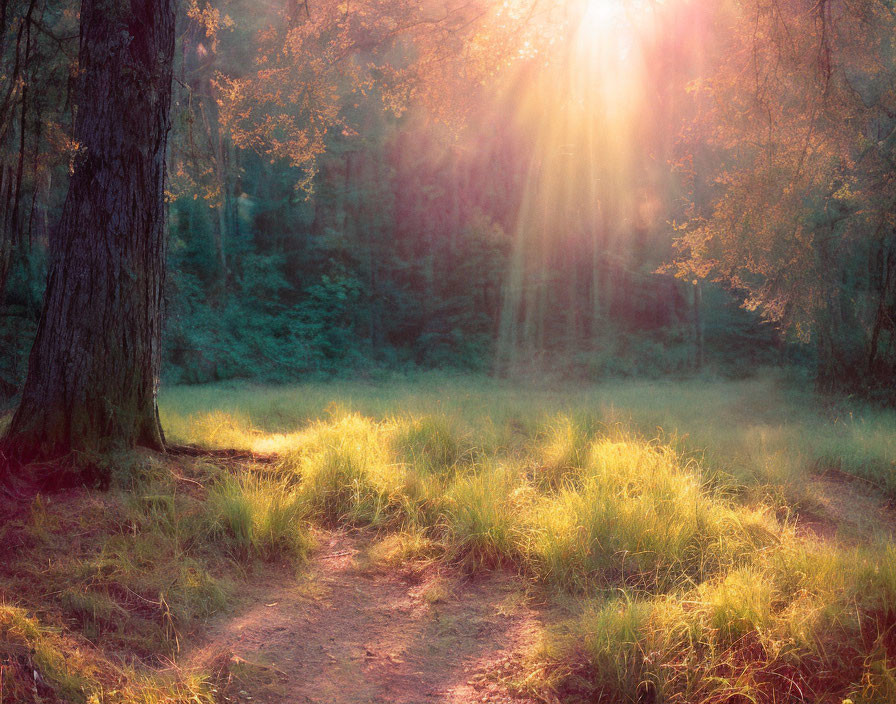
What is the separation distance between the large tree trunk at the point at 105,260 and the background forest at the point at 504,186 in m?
0.35

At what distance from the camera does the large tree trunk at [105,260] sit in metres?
4.89

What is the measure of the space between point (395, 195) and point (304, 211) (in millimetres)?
3618

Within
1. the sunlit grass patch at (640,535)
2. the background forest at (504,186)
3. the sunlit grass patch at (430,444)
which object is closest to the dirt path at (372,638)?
the sunlit grass patch at (640,535)

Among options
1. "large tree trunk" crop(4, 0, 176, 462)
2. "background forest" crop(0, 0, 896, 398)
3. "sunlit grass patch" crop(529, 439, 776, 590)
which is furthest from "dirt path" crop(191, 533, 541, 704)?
"background forest" crop(0, 0, 896, 398)

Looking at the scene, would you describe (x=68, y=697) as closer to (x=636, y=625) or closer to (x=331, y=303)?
(x=636, y=625)

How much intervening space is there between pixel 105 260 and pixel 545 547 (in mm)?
4017

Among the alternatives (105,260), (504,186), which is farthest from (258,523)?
(504,186)

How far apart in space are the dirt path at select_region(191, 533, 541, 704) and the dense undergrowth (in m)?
0.21

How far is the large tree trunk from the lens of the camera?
16.1ft

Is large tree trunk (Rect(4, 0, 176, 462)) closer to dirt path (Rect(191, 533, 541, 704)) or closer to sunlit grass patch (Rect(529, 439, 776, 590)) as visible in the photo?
dirt path (Rect(191, 533, 541, 704))

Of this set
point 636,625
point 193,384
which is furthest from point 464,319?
point 636,625

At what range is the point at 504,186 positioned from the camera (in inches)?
964

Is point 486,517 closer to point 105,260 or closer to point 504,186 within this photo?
point 105,260

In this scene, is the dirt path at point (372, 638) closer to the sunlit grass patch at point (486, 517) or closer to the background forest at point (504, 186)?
the sunlit grass patch at point (486, 517)
